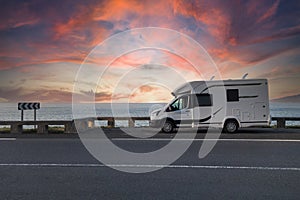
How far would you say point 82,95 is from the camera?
38.7 feet

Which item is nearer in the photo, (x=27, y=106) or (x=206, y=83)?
(x=206, y=83)

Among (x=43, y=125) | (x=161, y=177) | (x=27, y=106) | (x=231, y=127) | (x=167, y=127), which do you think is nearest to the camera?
(x=161, y=177)

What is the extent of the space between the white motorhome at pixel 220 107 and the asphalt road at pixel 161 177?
608cm

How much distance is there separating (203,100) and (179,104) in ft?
4.14

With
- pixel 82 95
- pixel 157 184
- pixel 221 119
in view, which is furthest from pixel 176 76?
pixel 157 184

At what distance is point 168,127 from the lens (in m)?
15.7

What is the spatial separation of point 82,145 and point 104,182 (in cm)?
522

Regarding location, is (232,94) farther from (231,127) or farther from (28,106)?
(28,106)

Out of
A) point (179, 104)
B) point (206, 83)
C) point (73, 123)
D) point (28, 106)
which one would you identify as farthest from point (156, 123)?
point (28, 106)

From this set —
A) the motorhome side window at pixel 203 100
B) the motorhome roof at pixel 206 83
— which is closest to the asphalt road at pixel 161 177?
the motorhome side window at pixel 203 100

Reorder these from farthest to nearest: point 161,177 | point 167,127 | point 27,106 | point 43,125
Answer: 1. point 27,106
2. point 43,125
3. point 167,127
4. point 161,177

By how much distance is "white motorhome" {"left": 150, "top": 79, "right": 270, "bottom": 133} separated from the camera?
15461mm

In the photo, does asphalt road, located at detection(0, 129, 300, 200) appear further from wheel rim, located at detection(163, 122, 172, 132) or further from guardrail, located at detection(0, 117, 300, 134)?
guardrail, located at detection(0, 117, 300, 134)

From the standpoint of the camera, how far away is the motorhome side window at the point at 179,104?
15937 mm
